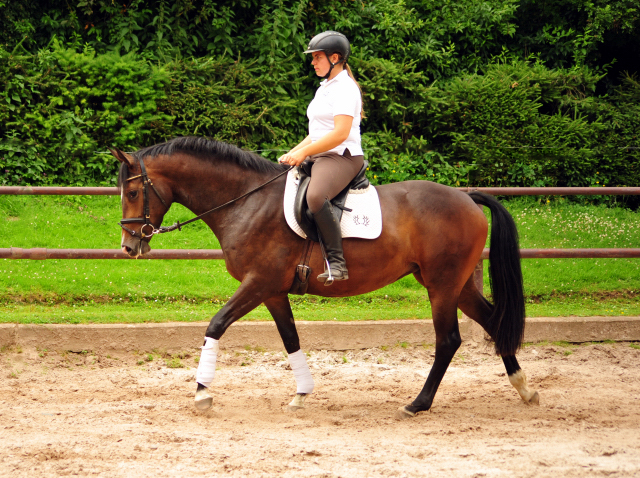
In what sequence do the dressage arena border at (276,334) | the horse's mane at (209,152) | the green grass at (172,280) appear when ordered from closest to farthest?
the horse's mane at (209,152) → the dressage arena border at (276,334) → the green grass at (172,280)

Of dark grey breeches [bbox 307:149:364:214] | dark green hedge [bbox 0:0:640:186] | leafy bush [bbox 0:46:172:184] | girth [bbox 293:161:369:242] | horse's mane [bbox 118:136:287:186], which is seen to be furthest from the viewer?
dark green hedge [bbox 0:0:640:186]

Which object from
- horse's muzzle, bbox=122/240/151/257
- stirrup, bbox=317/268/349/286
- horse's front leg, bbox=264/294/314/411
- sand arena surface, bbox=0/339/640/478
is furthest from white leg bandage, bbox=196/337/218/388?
stirrup, bbox=317/268/349/286

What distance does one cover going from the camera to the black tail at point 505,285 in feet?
15.8

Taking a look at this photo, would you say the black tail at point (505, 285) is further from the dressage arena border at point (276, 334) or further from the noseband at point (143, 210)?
the noseband at point (143, 210)

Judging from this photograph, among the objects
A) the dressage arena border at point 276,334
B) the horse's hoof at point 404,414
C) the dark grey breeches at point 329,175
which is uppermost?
the dark grey breeches at point 329,175

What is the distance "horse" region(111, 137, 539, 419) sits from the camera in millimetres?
4379

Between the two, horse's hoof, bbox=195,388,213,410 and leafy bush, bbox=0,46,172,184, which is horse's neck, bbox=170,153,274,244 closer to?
horse's hoof, bbox=195,388,213,410

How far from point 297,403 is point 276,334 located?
1.44m

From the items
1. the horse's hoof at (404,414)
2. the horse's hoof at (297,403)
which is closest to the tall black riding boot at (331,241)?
the horse's hoof at (297,403)

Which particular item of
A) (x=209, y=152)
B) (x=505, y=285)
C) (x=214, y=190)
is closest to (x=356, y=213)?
(x=214, y=190)

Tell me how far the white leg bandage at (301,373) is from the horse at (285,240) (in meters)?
0.03

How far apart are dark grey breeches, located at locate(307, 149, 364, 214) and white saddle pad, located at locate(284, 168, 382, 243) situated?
16 cm

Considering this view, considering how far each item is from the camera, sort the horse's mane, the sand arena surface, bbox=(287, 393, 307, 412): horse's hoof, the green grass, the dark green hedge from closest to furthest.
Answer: the sand arena surface → the horse's mane → bbox=(287, 393, 307, 412): horse's hoof → the green grass → the dark green hedge

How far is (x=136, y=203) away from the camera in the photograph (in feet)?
14.3
